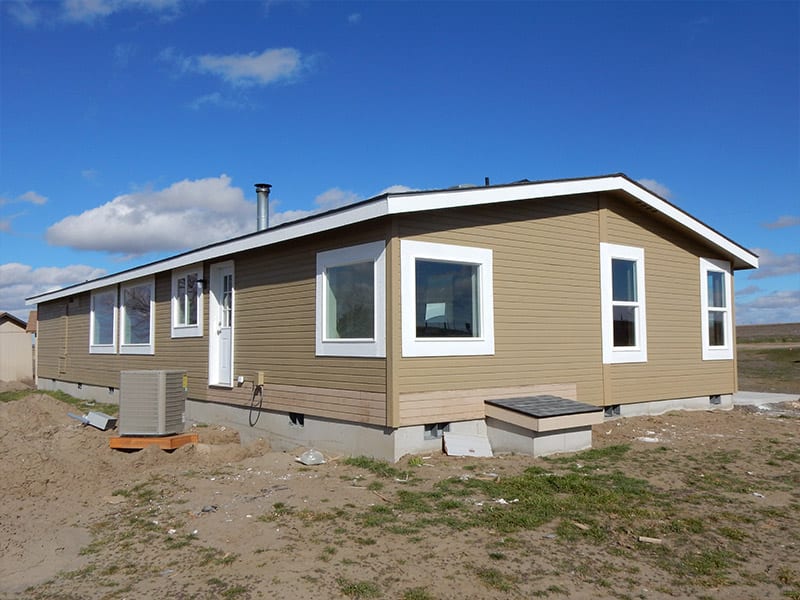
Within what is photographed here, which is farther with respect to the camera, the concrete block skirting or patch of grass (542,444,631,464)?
the concrete block skirting

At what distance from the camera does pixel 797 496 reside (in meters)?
6.68

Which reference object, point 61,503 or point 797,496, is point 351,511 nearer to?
point 61,503

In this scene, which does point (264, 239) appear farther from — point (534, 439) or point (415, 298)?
point (534, 439)

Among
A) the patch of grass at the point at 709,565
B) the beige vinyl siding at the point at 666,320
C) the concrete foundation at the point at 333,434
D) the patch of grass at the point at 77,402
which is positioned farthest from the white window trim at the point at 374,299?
the patch of grass at the point at 77,402

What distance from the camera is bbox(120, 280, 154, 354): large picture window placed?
47.4 feet

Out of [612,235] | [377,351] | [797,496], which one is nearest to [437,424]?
[377,351]

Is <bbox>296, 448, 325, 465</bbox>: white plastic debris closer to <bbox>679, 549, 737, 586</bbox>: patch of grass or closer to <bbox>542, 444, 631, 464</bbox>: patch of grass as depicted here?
<bbox>542, 444, 631, 464</bbox>: patch of grass

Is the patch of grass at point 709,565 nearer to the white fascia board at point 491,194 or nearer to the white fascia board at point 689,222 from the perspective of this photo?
the white fascia board at point 491,194

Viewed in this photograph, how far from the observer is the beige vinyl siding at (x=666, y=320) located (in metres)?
11.3

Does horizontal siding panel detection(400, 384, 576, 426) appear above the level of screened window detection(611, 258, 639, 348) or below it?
below

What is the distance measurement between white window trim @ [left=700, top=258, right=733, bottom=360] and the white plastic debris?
8029mm

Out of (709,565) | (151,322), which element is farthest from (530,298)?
(151,322)

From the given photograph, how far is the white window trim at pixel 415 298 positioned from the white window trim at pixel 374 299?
27 cm

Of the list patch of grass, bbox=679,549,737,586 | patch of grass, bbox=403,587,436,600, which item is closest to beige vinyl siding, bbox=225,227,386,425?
patch of grass, bbox=403,587,436,600
